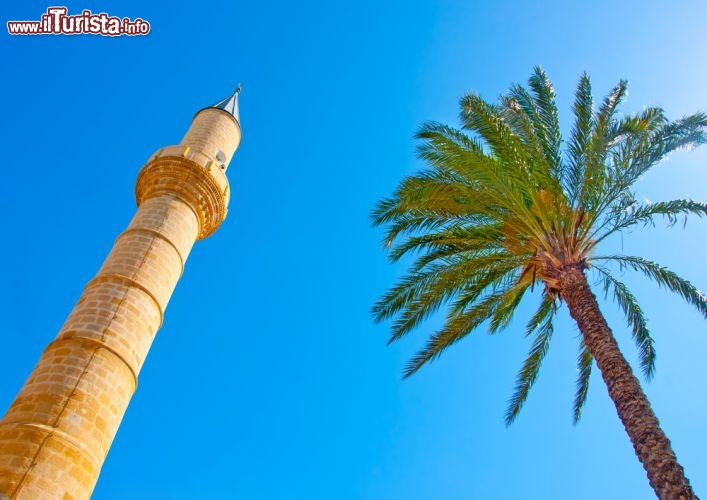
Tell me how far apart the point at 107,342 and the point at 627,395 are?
6232 millimetres

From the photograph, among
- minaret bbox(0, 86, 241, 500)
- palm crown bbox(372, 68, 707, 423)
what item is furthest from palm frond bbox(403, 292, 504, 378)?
minaret bbox(0, 86, 241, 500)

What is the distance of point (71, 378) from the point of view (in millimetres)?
7297

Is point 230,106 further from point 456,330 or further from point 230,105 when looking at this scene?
point 456,330

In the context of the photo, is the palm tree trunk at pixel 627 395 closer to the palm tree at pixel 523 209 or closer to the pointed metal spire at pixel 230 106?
the palm tree at pixel 523 209

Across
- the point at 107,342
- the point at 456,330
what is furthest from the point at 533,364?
the point at 107,342

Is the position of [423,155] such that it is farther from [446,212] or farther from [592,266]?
[592,266]

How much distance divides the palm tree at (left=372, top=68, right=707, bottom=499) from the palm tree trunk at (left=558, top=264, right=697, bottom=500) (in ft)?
0.10

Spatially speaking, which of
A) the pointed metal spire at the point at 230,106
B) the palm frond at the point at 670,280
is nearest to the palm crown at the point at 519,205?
the palm frond at the point at 670,280

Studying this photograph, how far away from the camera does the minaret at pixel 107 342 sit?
652 centimetres

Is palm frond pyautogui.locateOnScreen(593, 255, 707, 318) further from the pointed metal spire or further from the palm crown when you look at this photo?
the pointed metal spire

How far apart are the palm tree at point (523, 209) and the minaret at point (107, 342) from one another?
344cm

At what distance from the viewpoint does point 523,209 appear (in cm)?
798

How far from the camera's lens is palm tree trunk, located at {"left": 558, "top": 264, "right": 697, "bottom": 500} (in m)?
5.55

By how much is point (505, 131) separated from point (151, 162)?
6.42 meters
